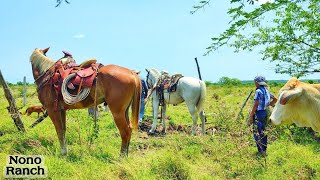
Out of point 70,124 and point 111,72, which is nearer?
point 111,72

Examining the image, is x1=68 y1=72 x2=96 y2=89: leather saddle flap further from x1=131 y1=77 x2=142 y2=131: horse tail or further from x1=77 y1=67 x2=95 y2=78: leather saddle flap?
x1=131 y1=77 x2=142 y2=131: horse tail

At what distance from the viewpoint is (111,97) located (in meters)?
6.21

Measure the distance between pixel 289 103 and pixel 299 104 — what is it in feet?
0.31

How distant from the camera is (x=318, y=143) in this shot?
287 inches

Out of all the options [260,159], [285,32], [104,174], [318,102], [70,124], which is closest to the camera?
[318,102]

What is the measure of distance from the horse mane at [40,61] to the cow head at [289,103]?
4733 mm

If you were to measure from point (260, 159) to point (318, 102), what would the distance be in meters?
2.77

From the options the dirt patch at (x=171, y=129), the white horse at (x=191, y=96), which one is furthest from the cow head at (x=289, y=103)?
the dirt patch at (x=171, y=129)

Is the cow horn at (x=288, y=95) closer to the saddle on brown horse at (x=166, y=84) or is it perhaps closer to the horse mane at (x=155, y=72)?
the saddle on brown horse at (x=166, y=84)

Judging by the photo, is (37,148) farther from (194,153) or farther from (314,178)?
(314,178)

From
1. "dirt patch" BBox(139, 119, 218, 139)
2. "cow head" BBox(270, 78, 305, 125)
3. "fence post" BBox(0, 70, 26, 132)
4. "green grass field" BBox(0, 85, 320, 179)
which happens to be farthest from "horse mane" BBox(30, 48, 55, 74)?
"cow head" BBox(270, 78, 305, 125)

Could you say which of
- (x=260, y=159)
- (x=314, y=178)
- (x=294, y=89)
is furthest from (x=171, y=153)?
(x=294, y=89)

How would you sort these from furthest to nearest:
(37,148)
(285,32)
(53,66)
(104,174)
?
(53,66), (37,148), (285,32), (104,174)

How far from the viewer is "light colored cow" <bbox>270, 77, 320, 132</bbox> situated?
136 inches
